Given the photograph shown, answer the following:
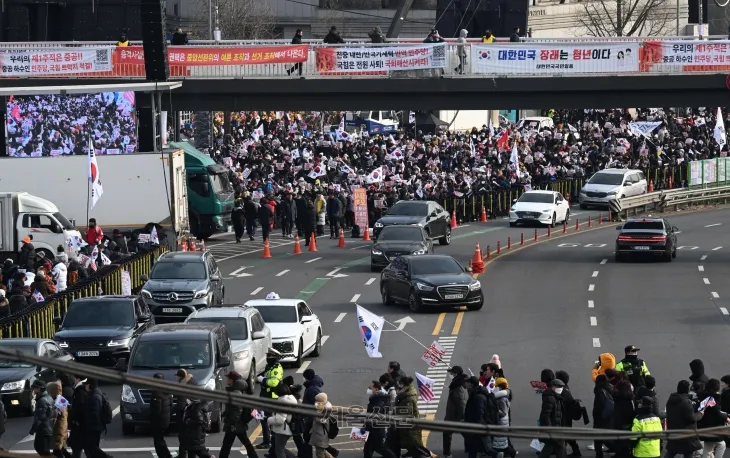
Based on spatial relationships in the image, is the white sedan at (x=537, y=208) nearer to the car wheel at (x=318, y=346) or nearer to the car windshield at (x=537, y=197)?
the car windshield at (x=537, y=197)

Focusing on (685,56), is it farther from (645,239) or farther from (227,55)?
(227,55)

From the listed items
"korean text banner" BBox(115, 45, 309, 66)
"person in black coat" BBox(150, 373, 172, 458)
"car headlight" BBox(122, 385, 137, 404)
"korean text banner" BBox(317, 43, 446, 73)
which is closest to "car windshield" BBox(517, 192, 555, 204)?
"korean text banner" BBox(317, 43, 446, 73)

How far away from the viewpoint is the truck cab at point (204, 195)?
49125 mm

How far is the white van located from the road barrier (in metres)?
23.2

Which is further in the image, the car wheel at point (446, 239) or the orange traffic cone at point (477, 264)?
the car wheel at point (446, 239)

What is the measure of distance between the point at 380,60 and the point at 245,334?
2041 centimetres

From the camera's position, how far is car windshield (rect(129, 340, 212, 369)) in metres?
22.3

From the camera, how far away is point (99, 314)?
1074 inches

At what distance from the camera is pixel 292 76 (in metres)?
45.0

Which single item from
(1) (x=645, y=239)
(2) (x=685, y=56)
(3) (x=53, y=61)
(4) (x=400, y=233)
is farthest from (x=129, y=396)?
(2) (x=685, y=56)

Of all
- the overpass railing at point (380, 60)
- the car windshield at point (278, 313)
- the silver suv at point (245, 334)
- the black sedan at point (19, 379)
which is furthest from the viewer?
the overpass railing at point (380, 60)

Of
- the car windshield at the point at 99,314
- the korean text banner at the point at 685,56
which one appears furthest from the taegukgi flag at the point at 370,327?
the korean text banner at the point at 685,56

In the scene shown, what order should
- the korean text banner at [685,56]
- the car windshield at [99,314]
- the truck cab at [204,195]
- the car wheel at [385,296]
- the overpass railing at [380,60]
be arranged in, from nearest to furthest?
the car windshield at [99,314] < the car wheel at [385,296] < the korean text banner at [685,56] < the overpass railing at [380,60] < the truck cab at [204,195]

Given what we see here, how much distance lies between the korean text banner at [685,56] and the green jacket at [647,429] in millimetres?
26499
